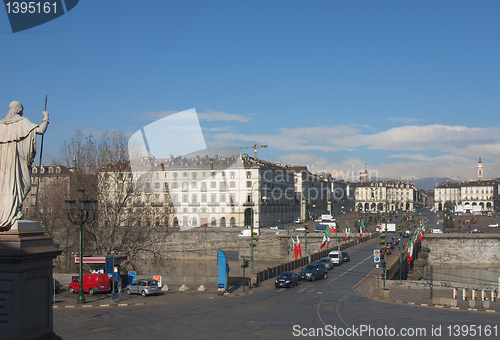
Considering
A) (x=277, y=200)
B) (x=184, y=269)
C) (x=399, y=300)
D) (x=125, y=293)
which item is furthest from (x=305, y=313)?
(x=277, y=200)

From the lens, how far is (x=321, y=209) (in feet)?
540

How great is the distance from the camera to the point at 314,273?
4028 cm

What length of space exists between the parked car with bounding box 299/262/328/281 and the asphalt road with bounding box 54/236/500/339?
7.17 m

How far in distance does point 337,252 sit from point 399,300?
23.1 meters

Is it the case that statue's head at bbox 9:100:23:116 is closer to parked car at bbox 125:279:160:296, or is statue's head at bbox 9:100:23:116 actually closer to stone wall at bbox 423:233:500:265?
parked car at bbox 125:279:160:296

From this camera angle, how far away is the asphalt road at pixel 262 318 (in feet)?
61.6

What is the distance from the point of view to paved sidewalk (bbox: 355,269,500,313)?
2714 cm

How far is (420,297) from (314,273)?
35.4 feet

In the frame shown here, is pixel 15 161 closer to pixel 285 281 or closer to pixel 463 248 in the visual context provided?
pixel 285 281

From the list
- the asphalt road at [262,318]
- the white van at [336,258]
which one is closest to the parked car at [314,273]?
the asphalt road at [262,318]

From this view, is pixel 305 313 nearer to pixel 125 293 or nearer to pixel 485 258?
pixel 125 293

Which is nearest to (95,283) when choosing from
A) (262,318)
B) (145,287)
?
(145,287)

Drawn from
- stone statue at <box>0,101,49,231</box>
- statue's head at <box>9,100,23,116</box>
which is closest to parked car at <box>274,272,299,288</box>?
stone statue at <box>0,101,49,231</box>

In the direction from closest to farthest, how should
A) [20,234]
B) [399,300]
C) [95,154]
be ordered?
[20,234]
[399,300]
[95,154]
